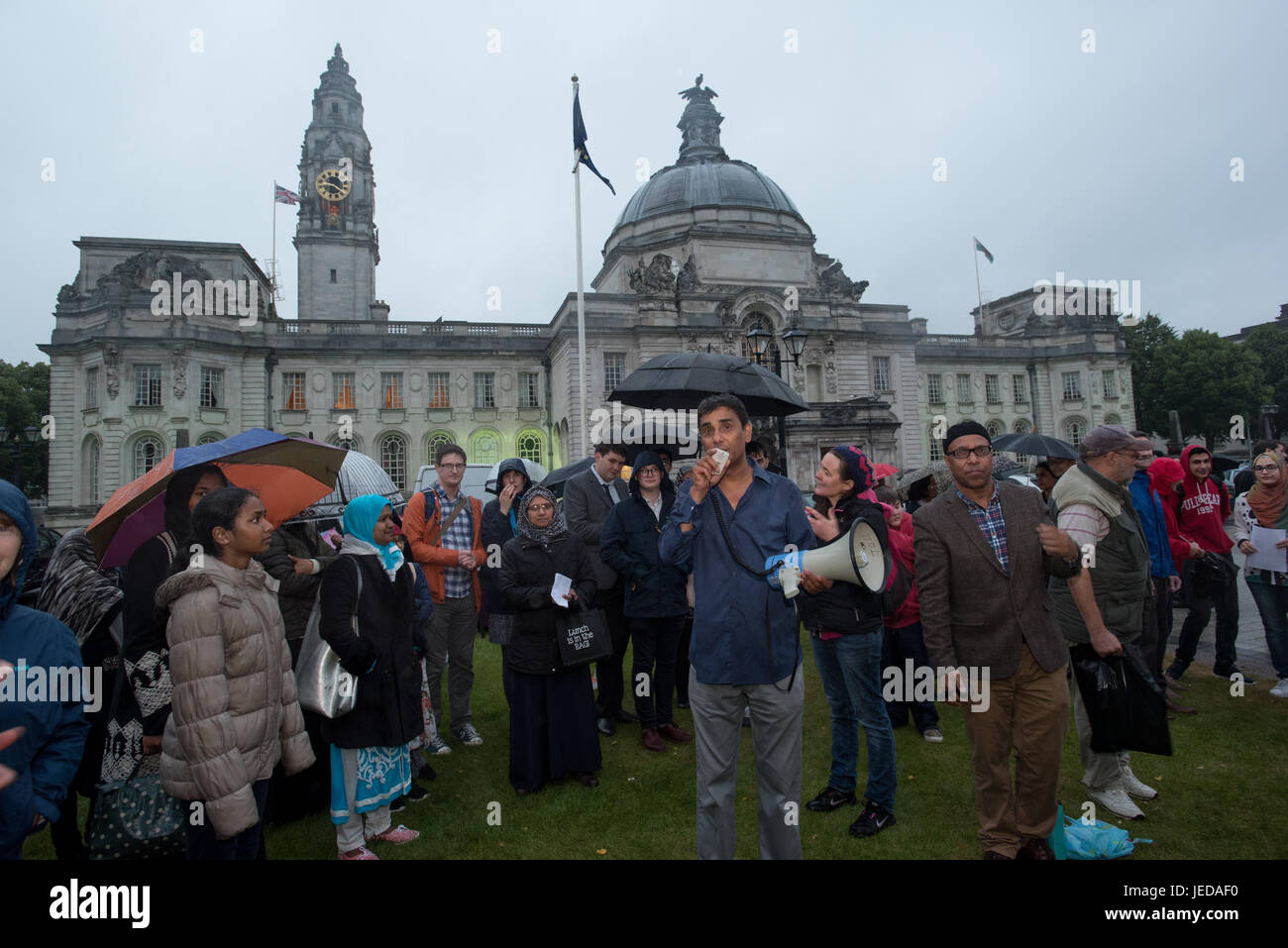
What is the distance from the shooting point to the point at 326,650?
14.5ft

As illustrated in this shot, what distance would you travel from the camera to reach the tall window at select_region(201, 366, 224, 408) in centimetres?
3575

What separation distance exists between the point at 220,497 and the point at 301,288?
5251 cm

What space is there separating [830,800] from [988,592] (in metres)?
1.99

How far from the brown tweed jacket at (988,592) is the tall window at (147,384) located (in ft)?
133

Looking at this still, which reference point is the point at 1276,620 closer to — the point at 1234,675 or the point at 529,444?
the point at 1234,675

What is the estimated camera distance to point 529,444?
40.6 m

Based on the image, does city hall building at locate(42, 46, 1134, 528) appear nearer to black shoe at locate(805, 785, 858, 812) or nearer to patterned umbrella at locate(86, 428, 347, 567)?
patterned umbrella at locate(86, 428, 347, 567)

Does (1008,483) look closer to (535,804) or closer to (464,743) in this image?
(535,804)

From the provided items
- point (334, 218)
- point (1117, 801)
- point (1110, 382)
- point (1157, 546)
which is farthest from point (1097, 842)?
point (334, 218)

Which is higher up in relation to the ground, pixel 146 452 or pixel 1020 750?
pixel 146 452

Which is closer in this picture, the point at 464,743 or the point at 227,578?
the point at 227,578

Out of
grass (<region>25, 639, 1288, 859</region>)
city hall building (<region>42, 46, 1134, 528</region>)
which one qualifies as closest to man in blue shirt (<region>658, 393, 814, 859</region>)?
grass (<region>25, 639, 1288, 859</region>)
